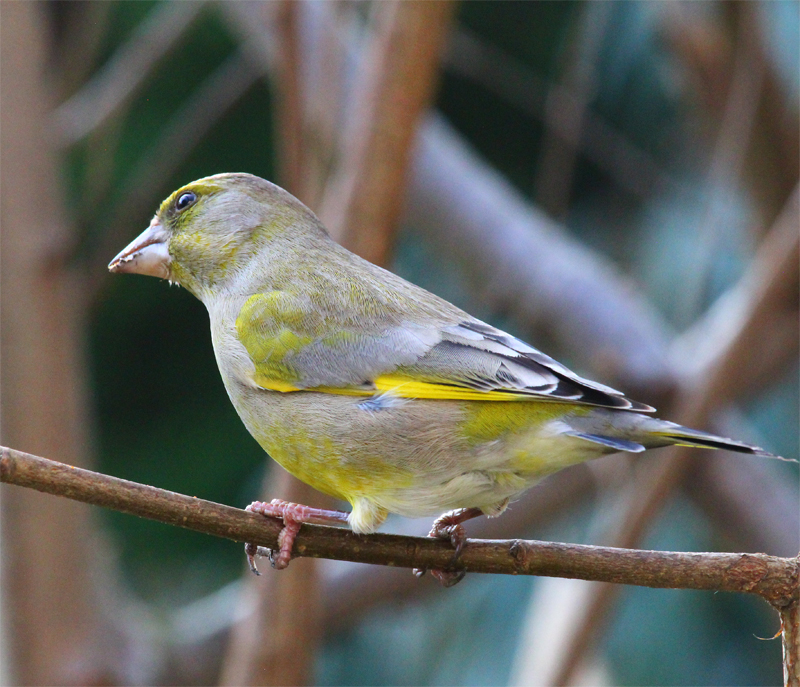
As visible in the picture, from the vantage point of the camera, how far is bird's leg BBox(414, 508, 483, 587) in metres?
2.11

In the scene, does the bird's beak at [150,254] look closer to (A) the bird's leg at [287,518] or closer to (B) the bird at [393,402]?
(B) the bird at [393,402]

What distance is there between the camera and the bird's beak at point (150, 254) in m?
2.58

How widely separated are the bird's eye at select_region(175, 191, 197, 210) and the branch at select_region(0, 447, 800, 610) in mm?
1103

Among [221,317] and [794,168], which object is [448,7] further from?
[794,168]

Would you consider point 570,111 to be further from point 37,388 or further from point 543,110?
point 37,388

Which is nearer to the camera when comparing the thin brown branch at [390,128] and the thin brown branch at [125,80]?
the thin brown branch at [390,128]

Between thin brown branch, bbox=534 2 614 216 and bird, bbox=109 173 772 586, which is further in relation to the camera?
thin brown branch, bbox=534 2 614 216

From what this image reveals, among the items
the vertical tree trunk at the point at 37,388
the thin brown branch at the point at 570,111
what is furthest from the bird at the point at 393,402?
the thin brown branch at the point at 570,111

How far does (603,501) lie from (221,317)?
3.34 metres

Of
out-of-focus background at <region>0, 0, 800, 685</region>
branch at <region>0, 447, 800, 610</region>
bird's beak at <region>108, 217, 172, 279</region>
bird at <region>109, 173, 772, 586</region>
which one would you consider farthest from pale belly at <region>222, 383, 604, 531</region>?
out-of-focus background at <region>0, 0, 800, 685</region>

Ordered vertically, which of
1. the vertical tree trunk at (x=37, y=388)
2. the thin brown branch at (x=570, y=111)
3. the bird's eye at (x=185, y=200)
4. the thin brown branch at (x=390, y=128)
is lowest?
the vertical tree trunk at (x=37, y=388)

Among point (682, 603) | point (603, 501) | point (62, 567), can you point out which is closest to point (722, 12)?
point (603, 501)

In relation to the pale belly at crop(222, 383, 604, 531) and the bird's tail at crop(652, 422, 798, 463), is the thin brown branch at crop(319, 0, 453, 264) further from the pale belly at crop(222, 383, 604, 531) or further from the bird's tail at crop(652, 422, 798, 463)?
the bird's tail at crop(652, 422, 798, 463)

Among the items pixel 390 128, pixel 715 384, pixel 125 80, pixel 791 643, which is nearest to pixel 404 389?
pixel 791 643
